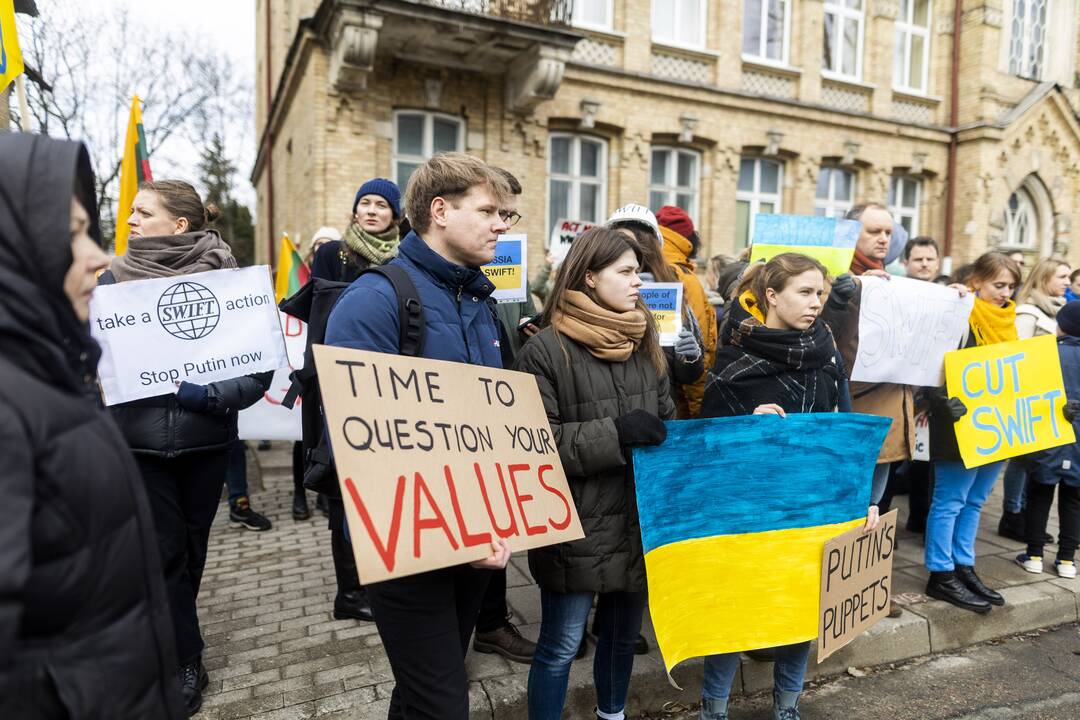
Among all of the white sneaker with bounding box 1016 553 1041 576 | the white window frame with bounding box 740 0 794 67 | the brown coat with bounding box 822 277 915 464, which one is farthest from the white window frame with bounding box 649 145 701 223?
the brown coat with bounding box 822 277 915 464

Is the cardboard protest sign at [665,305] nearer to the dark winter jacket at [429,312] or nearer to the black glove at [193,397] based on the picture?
the dark winter jacket at [429,312]

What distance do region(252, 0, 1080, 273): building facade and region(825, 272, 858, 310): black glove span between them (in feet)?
26.1

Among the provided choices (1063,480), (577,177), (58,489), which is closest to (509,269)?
(58,489)

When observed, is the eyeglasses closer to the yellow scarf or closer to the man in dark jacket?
the man in dark jacket

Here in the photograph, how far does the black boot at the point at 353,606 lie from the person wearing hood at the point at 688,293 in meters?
1.91

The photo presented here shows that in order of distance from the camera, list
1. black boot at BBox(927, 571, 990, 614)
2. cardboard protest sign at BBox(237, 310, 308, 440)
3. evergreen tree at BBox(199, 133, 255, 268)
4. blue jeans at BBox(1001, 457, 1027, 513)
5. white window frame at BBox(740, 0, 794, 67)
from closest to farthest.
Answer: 1. black boot at BBox(927, 571, 990, 614)
2. cardboard protest sign at BBox(237, 310, 308, 440)
3. blue jeans at BBox(1001, 457, 1027, 513)
4. white window frame at BBox(740, 0, 794, 67)
5. evergreen tree at BBox(199, 133, 255, 268)

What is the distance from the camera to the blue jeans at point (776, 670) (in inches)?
108

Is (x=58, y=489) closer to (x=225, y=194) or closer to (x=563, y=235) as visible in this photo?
(x=563, y=235)

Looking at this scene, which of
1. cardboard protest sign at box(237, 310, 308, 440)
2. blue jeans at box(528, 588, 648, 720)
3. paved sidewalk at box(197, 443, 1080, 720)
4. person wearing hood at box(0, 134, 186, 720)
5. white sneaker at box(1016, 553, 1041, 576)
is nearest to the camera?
person wearing hood at box(0, 134, 186, 720)

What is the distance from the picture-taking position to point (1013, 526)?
18.0 feet

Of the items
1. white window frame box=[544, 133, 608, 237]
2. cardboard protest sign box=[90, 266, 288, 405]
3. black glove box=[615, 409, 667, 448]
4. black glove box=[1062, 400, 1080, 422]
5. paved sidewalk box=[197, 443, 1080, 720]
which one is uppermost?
white window frame box=[544, 133, 608, 237]

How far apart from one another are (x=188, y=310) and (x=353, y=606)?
1.73 meters

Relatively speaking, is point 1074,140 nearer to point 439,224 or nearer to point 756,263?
point 756,263

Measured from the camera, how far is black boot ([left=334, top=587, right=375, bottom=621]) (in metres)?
3.68
